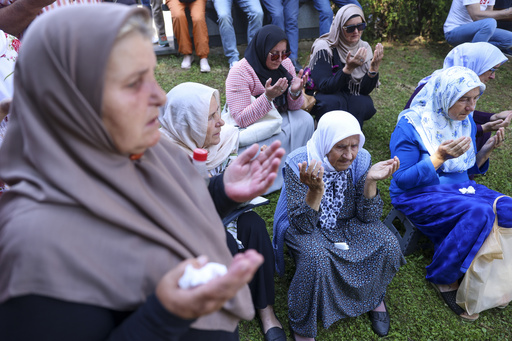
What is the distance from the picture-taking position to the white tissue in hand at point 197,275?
33.4 inches

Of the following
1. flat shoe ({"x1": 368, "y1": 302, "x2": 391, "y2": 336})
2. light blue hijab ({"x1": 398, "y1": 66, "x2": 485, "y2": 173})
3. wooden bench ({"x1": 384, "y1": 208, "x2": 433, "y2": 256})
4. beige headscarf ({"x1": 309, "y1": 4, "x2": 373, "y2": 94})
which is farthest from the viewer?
beige headscarf ({"x1": 309, "y1": 4, "x2": 373, "y2": 94})

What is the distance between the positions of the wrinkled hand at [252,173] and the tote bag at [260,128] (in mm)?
2198

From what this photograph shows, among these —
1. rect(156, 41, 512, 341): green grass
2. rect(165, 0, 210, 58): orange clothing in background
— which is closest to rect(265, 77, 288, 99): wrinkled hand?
rect(156, 41, 512, 341): green grass

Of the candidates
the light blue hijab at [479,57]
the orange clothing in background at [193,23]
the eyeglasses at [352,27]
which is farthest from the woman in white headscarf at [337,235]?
the orange clothing in background at [193,23]

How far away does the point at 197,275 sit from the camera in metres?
0.86

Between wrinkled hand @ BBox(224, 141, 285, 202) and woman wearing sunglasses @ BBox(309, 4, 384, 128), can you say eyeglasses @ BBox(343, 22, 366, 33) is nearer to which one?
woman wearing sunglasses @ BBox(309, 4, 384, 128)

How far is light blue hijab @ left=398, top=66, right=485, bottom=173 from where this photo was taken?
9.97 ft

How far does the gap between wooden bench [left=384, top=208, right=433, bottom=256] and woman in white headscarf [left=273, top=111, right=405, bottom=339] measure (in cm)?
55

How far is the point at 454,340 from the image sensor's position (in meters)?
2.67

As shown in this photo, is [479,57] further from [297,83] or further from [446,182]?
[297,83]

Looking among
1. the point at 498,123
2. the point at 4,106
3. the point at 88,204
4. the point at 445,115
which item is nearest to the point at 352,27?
the point at 445,115

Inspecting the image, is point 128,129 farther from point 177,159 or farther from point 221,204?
point 221,204

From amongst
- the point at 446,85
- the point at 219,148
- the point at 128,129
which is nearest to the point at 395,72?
the point at 446,85

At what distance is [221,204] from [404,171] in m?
2.12
